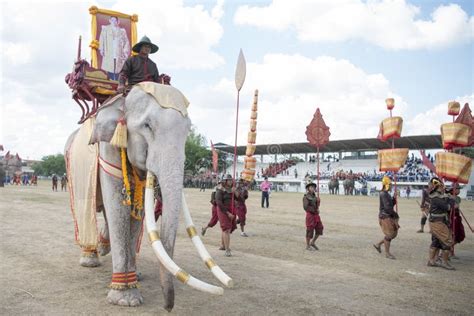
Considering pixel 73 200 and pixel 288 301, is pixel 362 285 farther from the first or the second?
pixel 73 200

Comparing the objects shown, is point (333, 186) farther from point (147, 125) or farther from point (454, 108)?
point (147, 125)

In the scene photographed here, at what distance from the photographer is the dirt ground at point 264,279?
4918mm

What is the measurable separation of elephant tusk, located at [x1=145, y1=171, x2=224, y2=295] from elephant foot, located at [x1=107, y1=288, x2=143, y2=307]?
41.0 inches

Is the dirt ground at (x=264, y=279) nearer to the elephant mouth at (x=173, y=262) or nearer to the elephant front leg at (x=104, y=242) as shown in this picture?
the elephant front leg at (x=104, y=242)

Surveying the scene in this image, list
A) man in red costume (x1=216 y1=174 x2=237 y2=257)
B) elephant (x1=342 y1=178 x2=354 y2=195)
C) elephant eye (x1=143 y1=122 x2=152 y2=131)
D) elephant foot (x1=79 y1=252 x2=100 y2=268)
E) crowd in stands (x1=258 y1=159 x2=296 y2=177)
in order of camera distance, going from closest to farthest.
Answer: elephant eye (x1=143 y1=122 x2=152 y2=131) → elephant foot (x1=79 y1=252 x2=100 y2=268) → man in red costume (x1=216 y1=174 x2=237 y2=257) → elephant (x1=342 y1=178 x2=354 y2=195) → crowd in stands (x1=258 y1=159 x2=296 y2=177)

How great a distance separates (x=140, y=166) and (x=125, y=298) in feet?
4.99

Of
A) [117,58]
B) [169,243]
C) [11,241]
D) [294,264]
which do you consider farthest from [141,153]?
[11,241]

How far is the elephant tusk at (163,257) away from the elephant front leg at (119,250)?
29.4 inches

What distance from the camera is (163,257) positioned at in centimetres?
398

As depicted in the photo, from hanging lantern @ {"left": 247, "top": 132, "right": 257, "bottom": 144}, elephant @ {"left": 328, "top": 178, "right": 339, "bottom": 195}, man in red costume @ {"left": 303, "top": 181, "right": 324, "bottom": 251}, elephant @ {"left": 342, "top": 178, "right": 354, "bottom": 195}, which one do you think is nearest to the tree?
elephant @ {"left": 328, "top": 178, "right": 339, "bottom": 195}

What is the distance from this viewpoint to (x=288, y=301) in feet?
17.1

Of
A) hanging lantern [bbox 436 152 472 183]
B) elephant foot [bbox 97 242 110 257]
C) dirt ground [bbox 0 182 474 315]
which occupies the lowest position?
dirt ground [bbox 0 182 474 315]

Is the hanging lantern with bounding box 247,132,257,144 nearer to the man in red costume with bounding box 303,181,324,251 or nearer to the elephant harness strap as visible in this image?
the man in red costume with bounding box 303,181,324,251

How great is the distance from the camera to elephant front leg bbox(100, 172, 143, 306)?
4.83m
